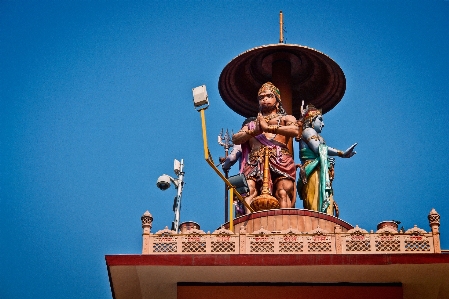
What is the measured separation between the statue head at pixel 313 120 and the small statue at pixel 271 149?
92cm

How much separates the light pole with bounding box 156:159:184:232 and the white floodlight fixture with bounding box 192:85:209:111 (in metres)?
2.72

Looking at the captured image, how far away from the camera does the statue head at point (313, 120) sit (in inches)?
1164

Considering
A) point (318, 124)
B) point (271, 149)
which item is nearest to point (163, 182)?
point (271, 149)

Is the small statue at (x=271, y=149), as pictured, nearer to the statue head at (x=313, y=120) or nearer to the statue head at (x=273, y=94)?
the statue head at (x=273, y=94)

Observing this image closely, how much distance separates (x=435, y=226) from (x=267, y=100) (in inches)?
273

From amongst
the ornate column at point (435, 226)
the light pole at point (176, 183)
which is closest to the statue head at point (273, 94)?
the light pole at point (176, 183)

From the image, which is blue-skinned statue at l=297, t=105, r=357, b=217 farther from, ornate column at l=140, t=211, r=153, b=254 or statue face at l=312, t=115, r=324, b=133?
ornate column at l=140, t=211, r=153, b=254

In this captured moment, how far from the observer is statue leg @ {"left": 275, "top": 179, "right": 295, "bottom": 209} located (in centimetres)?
2737

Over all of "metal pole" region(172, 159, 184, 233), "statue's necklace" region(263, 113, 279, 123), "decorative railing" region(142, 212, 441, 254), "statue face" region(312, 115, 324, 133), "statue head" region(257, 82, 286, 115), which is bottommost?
"decorative railing" region(142, 212, 441, 254)

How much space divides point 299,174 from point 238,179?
3028mm

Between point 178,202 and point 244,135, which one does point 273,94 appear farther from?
point 178,202

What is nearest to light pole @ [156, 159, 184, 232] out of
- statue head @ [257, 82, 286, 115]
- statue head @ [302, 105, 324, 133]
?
statue head @ [257, 82, 286, 115]

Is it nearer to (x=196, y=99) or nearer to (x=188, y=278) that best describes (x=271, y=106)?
(x=196, y=99)

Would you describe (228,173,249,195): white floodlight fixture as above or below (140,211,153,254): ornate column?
above
